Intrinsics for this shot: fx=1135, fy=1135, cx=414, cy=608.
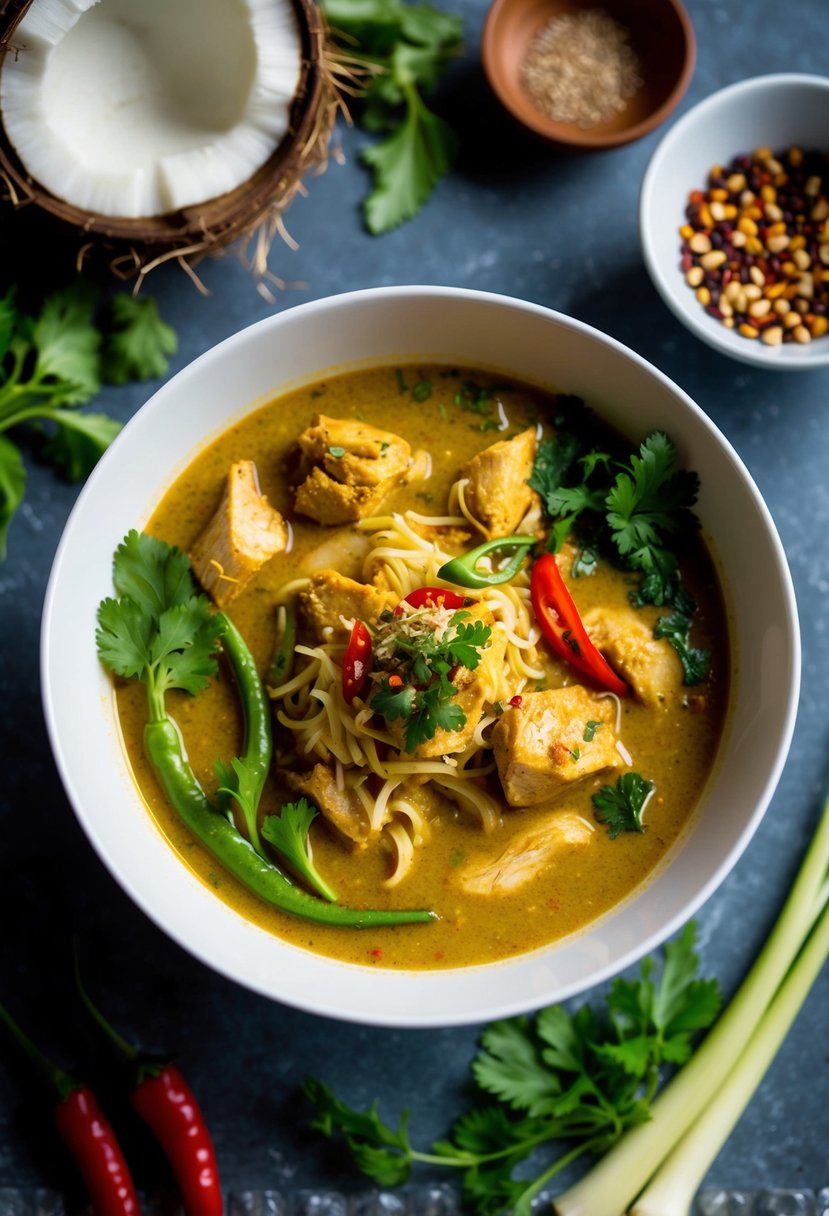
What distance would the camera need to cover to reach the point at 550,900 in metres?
4.36

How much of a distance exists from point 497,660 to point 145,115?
9.07ft

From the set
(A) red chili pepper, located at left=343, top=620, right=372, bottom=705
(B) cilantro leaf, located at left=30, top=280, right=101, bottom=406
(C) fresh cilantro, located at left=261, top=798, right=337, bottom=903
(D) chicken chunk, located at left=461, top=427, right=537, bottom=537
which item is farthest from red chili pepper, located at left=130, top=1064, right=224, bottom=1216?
(B) cilantro leaf, located at left=30, top=280, right=101, bottom=406

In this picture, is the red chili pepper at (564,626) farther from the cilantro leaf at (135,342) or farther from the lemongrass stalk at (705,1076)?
the cilantro leaf at (135,342)

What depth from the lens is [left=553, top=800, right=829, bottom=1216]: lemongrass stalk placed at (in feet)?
15.9

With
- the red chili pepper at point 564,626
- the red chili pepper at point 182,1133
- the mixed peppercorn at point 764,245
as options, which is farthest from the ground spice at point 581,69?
the red chili pepper at point 182,1133

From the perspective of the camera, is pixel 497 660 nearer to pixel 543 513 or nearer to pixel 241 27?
pixel 543 513

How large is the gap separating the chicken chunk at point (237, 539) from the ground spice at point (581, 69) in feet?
7.29

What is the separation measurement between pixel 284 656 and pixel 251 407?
3.34ft

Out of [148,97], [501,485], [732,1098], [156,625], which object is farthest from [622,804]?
[148,97]

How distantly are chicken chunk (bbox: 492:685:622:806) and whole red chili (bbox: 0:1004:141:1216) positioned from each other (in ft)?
7.22

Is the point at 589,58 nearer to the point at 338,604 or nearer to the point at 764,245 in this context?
the point at 764,245

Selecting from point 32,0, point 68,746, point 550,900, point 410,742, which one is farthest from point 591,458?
point 32,0

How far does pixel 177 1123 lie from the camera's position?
467 cm

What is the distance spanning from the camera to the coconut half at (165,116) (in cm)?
449
